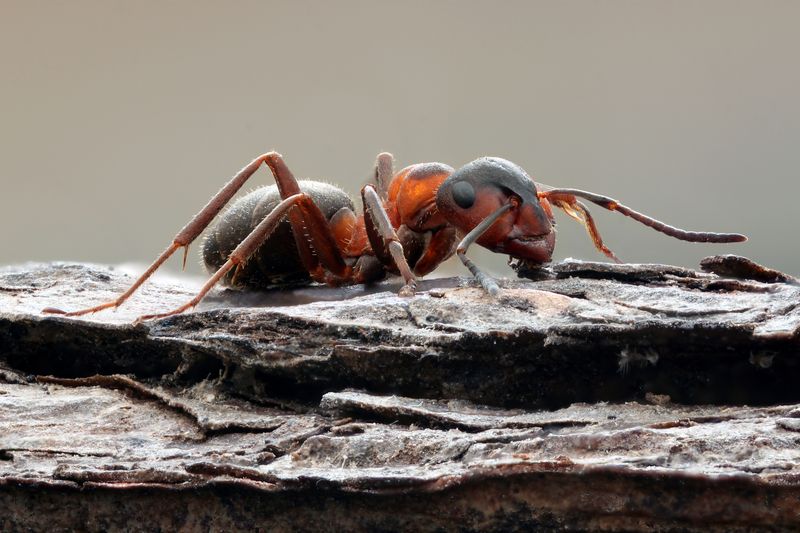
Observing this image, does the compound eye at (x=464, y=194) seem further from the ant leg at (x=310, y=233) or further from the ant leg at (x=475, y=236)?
the ant leg at (x=310, y=233)

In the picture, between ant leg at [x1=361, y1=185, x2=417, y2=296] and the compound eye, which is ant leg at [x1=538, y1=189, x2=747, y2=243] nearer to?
the compound eye

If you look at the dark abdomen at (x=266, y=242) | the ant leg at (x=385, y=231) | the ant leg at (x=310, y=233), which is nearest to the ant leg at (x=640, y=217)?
the ant leg at (x=385, y=231)

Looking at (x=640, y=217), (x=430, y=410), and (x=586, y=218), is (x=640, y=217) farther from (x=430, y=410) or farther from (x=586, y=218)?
(x=430, y=410)

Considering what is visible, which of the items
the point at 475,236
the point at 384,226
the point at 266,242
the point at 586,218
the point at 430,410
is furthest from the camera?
the point at 266,242

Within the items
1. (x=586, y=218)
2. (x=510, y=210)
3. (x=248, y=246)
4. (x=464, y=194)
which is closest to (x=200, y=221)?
(x=248, y=246)

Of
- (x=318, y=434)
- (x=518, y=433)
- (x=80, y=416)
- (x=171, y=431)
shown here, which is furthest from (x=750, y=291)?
(x=80, y=416)
